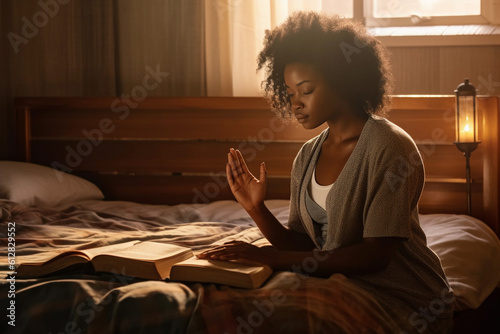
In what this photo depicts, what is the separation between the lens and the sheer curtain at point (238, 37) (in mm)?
2914

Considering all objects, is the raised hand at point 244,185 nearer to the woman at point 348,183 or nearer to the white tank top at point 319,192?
the woman at point 348,183

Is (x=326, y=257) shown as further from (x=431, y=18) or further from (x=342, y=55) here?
(x=431, y=18)

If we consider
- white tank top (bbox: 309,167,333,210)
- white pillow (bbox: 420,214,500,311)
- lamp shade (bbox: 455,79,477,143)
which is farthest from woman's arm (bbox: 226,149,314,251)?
lamp shade (bbox: 455,79,477,143)

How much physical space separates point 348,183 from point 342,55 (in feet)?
0.90

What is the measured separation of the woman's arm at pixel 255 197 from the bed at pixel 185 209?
0.24 meters

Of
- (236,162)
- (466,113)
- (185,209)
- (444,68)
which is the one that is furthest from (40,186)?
(444,68)

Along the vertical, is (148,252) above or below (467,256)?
above

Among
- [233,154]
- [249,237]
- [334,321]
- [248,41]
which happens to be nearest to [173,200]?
[248,41]

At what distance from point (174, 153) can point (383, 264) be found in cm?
182

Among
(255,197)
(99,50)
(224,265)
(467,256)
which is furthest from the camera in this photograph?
(99,50)

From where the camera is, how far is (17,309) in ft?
3.59

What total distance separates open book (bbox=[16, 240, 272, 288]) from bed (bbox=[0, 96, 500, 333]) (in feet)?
0.06

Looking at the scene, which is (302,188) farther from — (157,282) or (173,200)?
(173,200)

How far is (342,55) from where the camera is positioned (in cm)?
132
